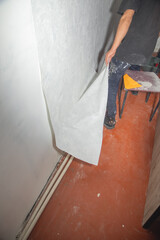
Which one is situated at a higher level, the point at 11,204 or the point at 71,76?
the point at 71,76

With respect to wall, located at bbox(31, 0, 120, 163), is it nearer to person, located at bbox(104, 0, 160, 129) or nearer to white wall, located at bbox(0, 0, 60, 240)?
white wall, located at bbox(0, 0, 60, 240)

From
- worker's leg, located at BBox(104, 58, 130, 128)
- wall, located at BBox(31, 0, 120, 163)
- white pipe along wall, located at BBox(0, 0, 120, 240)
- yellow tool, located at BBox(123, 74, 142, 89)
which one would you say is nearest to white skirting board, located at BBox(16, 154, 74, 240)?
white pipe along wall, located at BBox(0, 0, 120, 240)

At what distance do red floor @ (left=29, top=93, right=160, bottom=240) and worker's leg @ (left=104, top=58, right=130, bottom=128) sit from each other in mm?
212

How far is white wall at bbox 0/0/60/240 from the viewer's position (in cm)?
45

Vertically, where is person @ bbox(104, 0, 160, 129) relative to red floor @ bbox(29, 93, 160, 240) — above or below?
above

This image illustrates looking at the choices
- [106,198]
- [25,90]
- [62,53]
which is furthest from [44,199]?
[62,53]

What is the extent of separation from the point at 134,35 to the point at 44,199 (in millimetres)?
1437

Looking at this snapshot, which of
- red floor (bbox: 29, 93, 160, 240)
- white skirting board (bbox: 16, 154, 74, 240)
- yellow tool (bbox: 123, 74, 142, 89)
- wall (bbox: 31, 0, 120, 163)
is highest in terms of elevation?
wall (bbox: 31, 0, 120, 163)

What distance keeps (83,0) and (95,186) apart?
1.31 meters

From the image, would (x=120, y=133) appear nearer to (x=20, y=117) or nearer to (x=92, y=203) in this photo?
(x=92, y=203)

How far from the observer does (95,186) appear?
1.12m

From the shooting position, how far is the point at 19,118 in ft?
1.92

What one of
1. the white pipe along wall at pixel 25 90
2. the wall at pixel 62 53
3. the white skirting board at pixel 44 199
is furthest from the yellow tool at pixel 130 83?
the white skirting board at pixel 44 199

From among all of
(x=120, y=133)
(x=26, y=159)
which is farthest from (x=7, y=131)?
(x=120, y=133)
